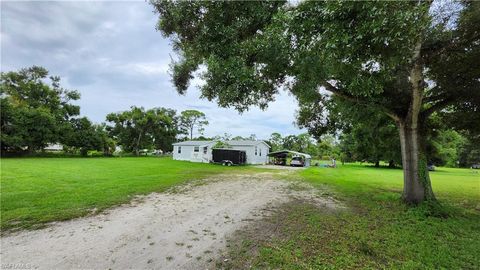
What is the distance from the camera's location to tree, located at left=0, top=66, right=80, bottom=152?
2745cm

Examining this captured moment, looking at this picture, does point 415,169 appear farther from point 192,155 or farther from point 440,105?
point 192,155

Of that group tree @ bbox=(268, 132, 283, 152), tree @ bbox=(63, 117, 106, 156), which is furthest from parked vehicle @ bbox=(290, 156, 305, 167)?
tree @ bbox=(63, 117, 106, 156)

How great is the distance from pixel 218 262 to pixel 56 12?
9.11m

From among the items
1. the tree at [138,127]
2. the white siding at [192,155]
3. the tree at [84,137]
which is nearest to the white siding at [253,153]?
the white siding at [192,155]

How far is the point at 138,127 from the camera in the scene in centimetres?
4425

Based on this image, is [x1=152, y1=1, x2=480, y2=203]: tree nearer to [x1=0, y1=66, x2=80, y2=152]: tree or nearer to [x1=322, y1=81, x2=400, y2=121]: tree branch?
[x1=322, y1=81, x2=400, y2=121]: tree branch

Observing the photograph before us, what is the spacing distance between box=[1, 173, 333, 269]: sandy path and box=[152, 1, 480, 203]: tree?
2.90 meters

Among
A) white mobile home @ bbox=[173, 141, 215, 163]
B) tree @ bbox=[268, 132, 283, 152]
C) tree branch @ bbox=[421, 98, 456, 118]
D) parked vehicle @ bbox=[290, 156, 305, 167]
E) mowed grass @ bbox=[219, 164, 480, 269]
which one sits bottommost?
mowed grass @ bbox=[219, 164, 480, 269]

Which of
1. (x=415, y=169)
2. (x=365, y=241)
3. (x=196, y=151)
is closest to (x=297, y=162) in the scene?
(x=196, y=151)

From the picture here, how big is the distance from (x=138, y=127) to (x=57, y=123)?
13.3m

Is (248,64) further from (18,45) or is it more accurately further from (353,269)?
(18,45)

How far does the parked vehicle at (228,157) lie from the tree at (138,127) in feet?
63.3

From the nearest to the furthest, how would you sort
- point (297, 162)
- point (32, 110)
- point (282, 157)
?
point (32, 110), point (297, 162), point (282, 157)

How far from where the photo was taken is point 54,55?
44.0 feet
